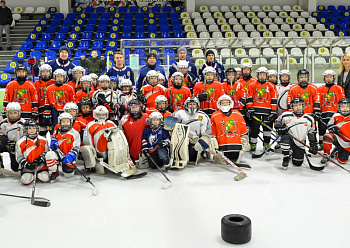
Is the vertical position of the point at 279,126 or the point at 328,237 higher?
the point at 279,126

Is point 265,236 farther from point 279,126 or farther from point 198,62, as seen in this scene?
point 198,62

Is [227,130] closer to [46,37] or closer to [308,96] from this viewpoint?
[308,96]

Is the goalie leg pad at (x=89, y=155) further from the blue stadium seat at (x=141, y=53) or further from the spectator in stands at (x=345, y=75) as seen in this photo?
the blue stadium seat at (x=141, y=53)

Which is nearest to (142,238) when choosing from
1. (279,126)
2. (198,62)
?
(279,126)

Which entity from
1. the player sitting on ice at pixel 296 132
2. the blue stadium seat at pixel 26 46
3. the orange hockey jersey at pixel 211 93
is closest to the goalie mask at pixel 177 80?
the orange hockey jersey at pixel 211 93

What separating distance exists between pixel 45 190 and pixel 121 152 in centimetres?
94

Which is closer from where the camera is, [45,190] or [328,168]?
[45,190]

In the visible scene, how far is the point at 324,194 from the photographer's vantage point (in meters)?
3.42

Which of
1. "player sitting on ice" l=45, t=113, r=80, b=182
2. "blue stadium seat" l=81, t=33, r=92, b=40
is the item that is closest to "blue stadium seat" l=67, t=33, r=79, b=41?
"blue stadium seat" l=81, t=33, r=92, b=40

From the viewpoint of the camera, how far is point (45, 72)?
5.15 m

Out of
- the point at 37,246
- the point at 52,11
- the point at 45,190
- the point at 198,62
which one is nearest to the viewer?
the point at 37,246

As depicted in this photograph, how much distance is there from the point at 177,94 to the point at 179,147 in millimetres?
935

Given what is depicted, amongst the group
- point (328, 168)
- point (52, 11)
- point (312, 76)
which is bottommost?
point (328, 168)

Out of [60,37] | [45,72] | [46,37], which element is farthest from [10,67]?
[45,72]
